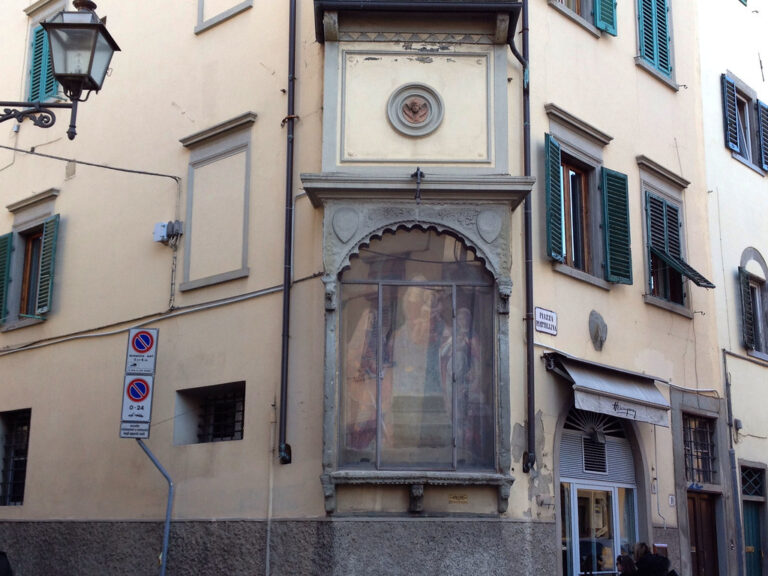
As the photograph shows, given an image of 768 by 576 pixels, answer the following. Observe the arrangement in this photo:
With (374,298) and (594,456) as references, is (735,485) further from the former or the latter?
(374,298)

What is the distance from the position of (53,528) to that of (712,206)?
10571 mm

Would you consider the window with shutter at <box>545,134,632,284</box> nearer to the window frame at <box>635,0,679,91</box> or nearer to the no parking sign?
the window frame at <box>635,0,679,91</box>

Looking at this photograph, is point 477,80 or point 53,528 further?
point 53,528

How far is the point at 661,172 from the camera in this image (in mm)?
15219

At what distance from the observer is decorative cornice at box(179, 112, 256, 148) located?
1323 cm

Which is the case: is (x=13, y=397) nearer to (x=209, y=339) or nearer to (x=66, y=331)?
(x=66, y=331)

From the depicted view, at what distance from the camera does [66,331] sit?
50.3 feet

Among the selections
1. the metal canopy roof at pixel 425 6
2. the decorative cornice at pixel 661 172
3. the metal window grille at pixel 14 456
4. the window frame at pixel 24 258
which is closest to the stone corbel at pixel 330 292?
the metal canopy roof at pixel 425 6

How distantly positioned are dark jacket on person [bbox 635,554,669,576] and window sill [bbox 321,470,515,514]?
216cm

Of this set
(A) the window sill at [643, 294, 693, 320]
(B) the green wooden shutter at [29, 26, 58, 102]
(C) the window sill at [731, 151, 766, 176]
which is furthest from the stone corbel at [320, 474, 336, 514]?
(C) the window sill at [731, 151, 766, 176]

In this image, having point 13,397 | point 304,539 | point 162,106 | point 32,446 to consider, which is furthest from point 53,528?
point 162,106

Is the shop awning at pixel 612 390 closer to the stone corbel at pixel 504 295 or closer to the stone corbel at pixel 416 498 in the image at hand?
the stone corbel at pixel 504 295

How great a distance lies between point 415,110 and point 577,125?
257 cm

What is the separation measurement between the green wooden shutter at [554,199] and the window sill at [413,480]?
112 inches
